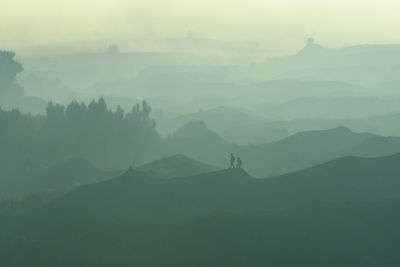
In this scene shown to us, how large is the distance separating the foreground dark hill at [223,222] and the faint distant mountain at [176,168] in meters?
12.0

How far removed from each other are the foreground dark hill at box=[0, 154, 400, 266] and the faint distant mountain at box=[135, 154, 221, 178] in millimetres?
12033

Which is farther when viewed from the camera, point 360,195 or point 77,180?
point 77,180

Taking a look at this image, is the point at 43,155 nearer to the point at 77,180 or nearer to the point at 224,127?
the point at 77,180

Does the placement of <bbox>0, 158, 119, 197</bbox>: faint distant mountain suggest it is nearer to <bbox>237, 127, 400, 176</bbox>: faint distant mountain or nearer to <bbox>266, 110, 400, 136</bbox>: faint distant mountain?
<bbox>237, 127, 400, 176</bbox>: faint distant mountain

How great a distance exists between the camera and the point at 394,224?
6291cm

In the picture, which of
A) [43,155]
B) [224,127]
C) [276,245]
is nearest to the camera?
[276,245]

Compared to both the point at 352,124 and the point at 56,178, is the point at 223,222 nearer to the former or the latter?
the point at 56,178

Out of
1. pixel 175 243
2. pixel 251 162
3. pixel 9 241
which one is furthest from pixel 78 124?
pixel 175 243

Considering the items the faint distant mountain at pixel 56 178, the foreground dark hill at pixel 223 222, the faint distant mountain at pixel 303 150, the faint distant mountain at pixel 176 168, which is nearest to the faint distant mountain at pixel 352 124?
the faint distant mountain at pixel 303 150

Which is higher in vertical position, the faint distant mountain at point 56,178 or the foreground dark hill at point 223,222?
the faint distant mountain at point 56,178

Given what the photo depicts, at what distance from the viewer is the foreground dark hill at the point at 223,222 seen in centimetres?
5906

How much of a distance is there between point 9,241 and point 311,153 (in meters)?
80.5

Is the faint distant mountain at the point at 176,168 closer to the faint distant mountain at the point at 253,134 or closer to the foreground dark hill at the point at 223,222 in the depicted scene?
the foreground dark hill at the point at 223,222

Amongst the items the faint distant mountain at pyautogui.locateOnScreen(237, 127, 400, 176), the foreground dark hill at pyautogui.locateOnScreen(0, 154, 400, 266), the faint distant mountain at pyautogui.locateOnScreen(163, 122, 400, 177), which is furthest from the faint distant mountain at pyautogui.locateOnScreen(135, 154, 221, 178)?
the faint distant mountain at pyautogui.locateOnScreen(237, 127, 400, 176)
